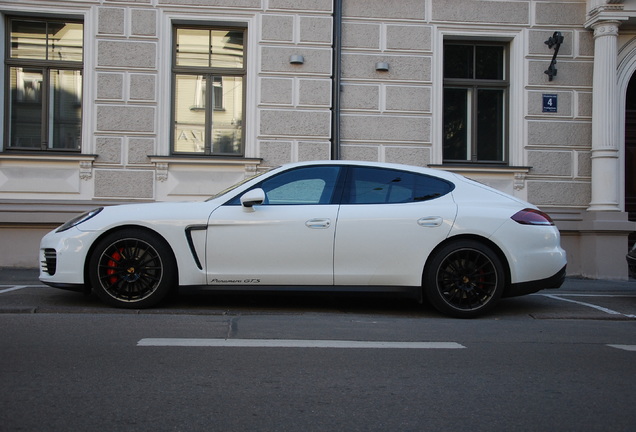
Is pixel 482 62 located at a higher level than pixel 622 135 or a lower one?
higher

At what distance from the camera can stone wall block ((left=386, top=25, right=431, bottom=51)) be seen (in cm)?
1084

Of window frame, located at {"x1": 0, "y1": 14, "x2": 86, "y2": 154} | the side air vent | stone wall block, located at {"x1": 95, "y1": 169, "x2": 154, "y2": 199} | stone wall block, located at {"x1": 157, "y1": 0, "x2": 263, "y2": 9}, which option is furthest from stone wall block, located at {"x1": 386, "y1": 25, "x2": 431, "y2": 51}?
the side air vent

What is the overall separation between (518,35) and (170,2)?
18.8 ft

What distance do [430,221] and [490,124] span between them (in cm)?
588

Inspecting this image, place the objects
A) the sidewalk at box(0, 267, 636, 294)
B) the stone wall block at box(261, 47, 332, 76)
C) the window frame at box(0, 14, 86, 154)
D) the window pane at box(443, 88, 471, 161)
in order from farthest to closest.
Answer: the window pane at box(443, 88, 471, 161)
the stone wall block at box(261, 47, 332, 76)
the window frame at box(0, 14, 86, 154)
the sidewalk at box(0, 267, 636, 294)

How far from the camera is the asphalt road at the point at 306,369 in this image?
3.19m

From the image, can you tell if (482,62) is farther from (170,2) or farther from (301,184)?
(301,184)

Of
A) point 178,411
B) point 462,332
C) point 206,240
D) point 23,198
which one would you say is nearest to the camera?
point 178,411

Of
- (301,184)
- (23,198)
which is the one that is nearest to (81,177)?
(23,198)

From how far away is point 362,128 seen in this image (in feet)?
35.3

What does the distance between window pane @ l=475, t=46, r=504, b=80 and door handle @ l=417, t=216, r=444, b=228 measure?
19.8 ft

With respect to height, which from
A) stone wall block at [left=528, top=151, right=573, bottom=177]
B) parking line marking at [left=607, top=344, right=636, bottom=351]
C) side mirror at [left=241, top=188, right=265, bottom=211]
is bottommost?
parking line marking at [left=607, top=344, right=636, bottom=351]

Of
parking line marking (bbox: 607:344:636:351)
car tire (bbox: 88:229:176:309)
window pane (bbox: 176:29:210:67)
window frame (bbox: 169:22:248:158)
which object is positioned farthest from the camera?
window pane (bbox: 176:29:210:67)

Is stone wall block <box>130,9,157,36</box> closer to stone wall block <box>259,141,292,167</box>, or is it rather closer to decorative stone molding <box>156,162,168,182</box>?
decorative stone molding <box>156,162,168,182</box>
